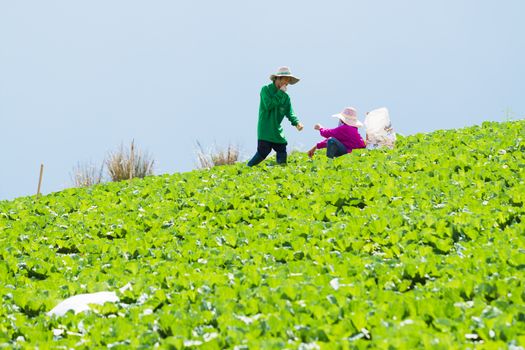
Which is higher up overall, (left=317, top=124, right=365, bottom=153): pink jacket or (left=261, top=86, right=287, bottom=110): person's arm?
(left=261, top=86, right=287, bottom=110): person's arm

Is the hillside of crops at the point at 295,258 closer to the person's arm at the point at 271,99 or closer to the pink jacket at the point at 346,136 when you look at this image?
the pink jacket at the point at 346,136

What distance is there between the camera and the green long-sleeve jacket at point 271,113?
40.7 ft

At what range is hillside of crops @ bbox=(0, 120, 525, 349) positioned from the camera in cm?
414

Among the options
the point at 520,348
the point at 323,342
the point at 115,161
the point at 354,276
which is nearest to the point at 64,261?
the point at 354,276

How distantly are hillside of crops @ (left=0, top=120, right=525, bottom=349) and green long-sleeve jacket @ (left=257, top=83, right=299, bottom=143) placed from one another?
880 millimetres

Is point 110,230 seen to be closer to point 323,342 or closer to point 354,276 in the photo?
point 354,276

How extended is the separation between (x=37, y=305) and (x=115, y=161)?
14.6 metres

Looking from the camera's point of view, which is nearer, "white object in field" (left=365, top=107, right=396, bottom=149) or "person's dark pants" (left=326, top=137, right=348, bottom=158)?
"person's dark pants" (left=326, top=137, right=348, bottom=158)

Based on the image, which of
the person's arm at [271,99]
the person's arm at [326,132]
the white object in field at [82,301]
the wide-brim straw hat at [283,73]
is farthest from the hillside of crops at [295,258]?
the wide-brim straw hat at [283,73]

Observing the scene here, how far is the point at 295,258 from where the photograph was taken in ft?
20.3

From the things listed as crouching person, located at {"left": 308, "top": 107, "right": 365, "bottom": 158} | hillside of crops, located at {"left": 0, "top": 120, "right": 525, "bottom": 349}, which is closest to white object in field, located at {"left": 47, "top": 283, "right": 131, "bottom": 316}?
hillside of crops, located at {"left": 0, "top": 120, "right": 525, "bottom": 349}

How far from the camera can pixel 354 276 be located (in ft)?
17.4

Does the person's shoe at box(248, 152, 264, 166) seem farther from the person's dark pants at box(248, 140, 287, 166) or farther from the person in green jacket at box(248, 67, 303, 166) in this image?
the person in green jacket at box(248, 67, 303, 166)

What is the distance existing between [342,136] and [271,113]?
167 centimetres
